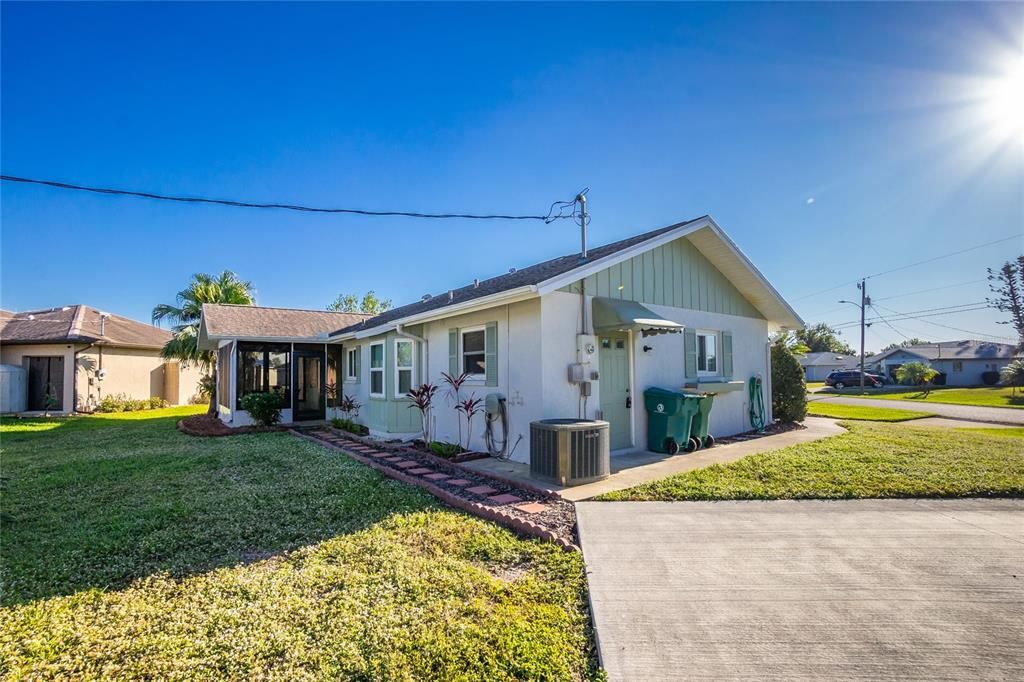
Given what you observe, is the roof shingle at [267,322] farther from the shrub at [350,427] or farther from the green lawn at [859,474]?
the green lawn at [859,474]

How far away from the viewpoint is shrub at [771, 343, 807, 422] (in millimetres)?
12734

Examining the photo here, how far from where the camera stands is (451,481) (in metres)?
6.74

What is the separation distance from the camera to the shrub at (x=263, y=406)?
1303 cm

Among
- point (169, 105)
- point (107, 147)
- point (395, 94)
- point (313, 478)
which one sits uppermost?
point (395, 94)

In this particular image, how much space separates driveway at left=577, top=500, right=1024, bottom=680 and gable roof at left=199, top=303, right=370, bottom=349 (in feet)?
40.0

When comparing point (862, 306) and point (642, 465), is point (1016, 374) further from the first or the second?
point (642, 465)

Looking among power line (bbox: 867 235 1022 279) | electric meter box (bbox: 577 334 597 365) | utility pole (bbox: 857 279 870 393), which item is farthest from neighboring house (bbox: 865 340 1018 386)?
electric meter box (bbox: 577 334 597 365)

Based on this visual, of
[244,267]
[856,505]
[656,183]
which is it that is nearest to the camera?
[856,505]

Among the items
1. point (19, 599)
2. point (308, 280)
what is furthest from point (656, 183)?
point (308, 280)

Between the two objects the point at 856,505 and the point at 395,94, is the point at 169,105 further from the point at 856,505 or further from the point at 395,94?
the point at 856,505

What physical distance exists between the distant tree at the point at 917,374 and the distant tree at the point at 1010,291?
6689mm

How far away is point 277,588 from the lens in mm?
3543

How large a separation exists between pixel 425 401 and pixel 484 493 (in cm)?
389

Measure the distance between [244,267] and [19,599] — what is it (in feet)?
71.6
